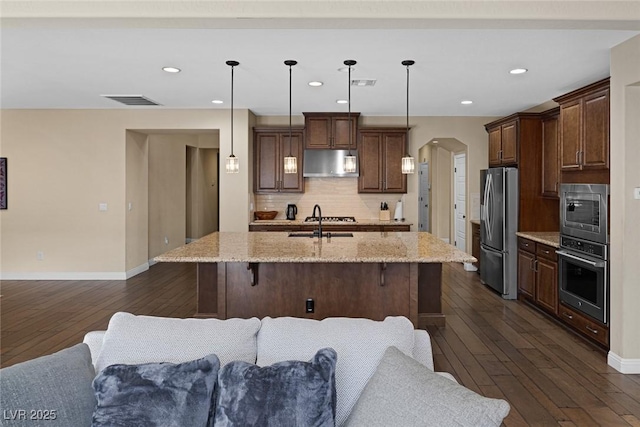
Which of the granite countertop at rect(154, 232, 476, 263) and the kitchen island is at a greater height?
the granite countertop at rect(154, 232, 476, 263)

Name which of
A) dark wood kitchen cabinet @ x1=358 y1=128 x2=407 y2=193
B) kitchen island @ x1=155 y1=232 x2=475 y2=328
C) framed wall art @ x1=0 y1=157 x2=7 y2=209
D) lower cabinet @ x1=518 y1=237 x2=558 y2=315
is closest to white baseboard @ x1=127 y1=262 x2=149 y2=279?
framed wall art @ x1=0 y1=157 x2=7 y2=209

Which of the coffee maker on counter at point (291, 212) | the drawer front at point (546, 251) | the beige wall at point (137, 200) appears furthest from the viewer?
the coffee maker on counter at point (291, 212)

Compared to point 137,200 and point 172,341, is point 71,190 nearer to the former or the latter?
point 137,200

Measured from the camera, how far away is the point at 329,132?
676cm

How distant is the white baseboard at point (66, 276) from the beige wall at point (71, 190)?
0.6 inches

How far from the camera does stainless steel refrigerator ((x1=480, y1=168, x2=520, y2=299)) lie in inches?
220

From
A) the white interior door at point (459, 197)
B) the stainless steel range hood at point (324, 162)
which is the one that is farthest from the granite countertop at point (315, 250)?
the white interior door at point (459, 197)

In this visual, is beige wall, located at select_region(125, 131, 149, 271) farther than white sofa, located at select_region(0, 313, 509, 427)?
Yes

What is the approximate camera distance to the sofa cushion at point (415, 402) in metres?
1.24

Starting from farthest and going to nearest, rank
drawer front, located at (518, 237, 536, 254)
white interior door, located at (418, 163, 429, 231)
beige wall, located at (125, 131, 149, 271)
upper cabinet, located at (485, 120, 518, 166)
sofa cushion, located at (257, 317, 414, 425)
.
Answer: white interior door, located at (418, 163, 429, 231) → beige wall, located at (125, 131, 149, 271) → upper cabinet, located at (485, 120, 518, 166) → drawer front, located at (518, 237, 536, 254) → sofa cushion, located at (257, 317, 414, 425)

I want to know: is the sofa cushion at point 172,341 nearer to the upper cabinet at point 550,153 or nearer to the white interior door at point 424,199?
the upper cabinet at point 550,153

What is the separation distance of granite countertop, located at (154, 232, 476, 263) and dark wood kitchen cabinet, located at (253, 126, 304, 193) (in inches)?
93.4

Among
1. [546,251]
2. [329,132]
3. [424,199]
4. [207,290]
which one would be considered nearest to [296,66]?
[207,290]

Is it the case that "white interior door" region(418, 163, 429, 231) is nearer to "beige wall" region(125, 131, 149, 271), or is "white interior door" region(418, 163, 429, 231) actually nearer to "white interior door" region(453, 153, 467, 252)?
"white interior door" region(453, 153, 467, 252)
